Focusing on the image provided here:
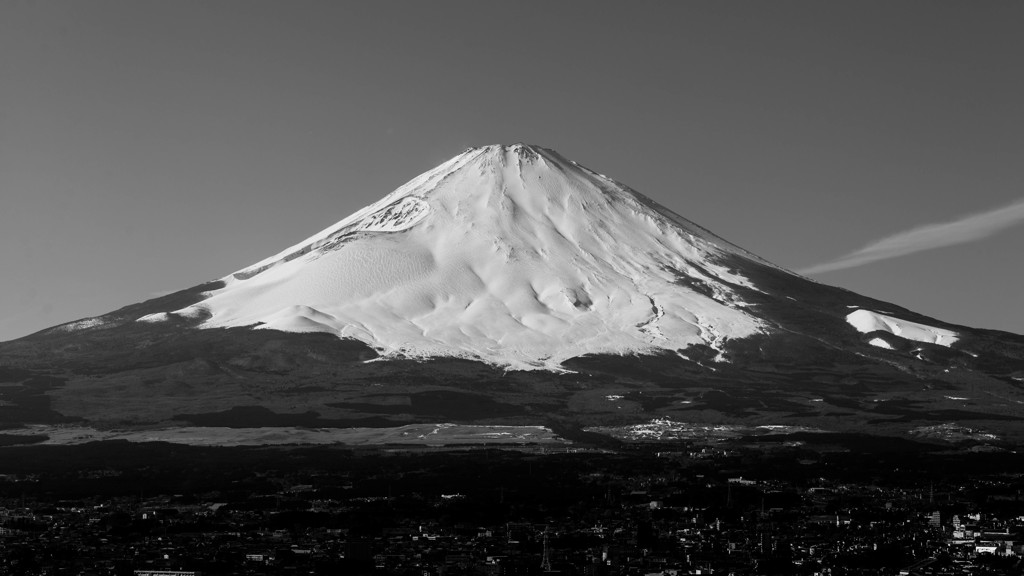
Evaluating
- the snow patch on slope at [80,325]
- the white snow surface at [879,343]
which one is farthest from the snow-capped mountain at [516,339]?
the snow patch on slope at [80,325]

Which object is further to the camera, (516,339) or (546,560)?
(516,339)

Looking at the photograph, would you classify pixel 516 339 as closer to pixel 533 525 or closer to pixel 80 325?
pixel 80 325

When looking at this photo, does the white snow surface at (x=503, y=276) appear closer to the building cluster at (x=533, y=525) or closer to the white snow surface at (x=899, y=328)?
the white snow surface at (x=899, y=328)

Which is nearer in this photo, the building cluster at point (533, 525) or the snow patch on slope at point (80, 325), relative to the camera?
the building cluster at point (533, 525)

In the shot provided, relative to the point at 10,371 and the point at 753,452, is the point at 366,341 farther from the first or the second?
the point at 753,452

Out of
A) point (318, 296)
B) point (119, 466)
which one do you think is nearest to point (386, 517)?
point (119, 466)

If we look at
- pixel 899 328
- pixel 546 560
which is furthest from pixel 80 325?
pixel 546 560
